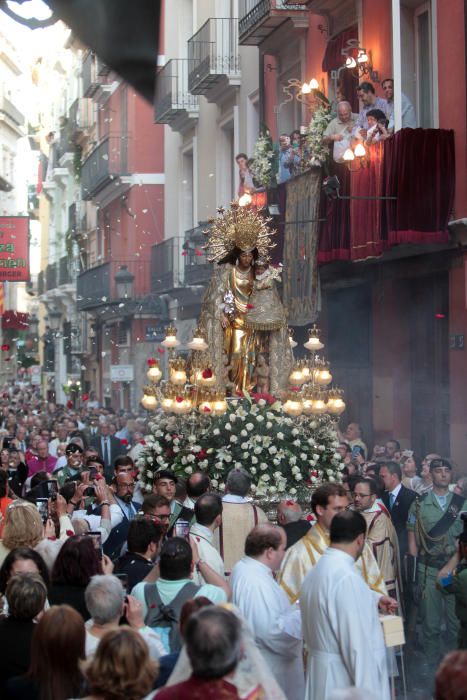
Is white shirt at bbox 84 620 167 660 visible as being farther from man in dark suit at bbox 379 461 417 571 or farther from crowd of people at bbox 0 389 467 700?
man in dark suit at bbox 379 461 417 571

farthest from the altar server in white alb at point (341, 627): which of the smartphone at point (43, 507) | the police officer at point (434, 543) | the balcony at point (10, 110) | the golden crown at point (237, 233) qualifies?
the balcony at point (10, 110)

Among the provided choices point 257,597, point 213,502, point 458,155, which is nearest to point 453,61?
point 458,155

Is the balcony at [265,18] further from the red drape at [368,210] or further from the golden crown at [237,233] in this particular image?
the golden crown at [237,233]

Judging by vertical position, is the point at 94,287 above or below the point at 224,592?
above

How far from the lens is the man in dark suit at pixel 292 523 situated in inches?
322

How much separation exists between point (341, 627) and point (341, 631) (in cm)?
2

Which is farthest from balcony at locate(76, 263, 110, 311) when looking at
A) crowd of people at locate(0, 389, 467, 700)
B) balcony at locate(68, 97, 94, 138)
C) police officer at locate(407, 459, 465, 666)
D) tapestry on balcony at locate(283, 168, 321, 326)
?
police officer at locate(407, 459, 465, 666)

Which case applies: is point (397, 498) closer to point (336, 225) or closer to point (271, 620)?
point (271, 620)

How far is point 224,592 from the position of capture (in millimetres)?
5895

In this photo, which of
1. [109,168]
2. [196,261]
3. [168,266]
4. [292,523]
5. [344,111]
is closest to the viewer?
[292,523]

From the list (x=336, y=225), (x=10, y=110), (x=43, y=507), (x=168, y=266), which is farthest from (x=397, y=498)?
(x=10, y=110)

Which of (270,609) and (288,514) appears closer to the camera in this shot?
(270,609)

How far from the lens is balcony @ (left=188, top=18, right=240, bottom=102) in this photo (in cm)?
2403

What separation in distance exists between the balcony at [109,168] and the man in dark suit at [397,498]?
79.5ft
